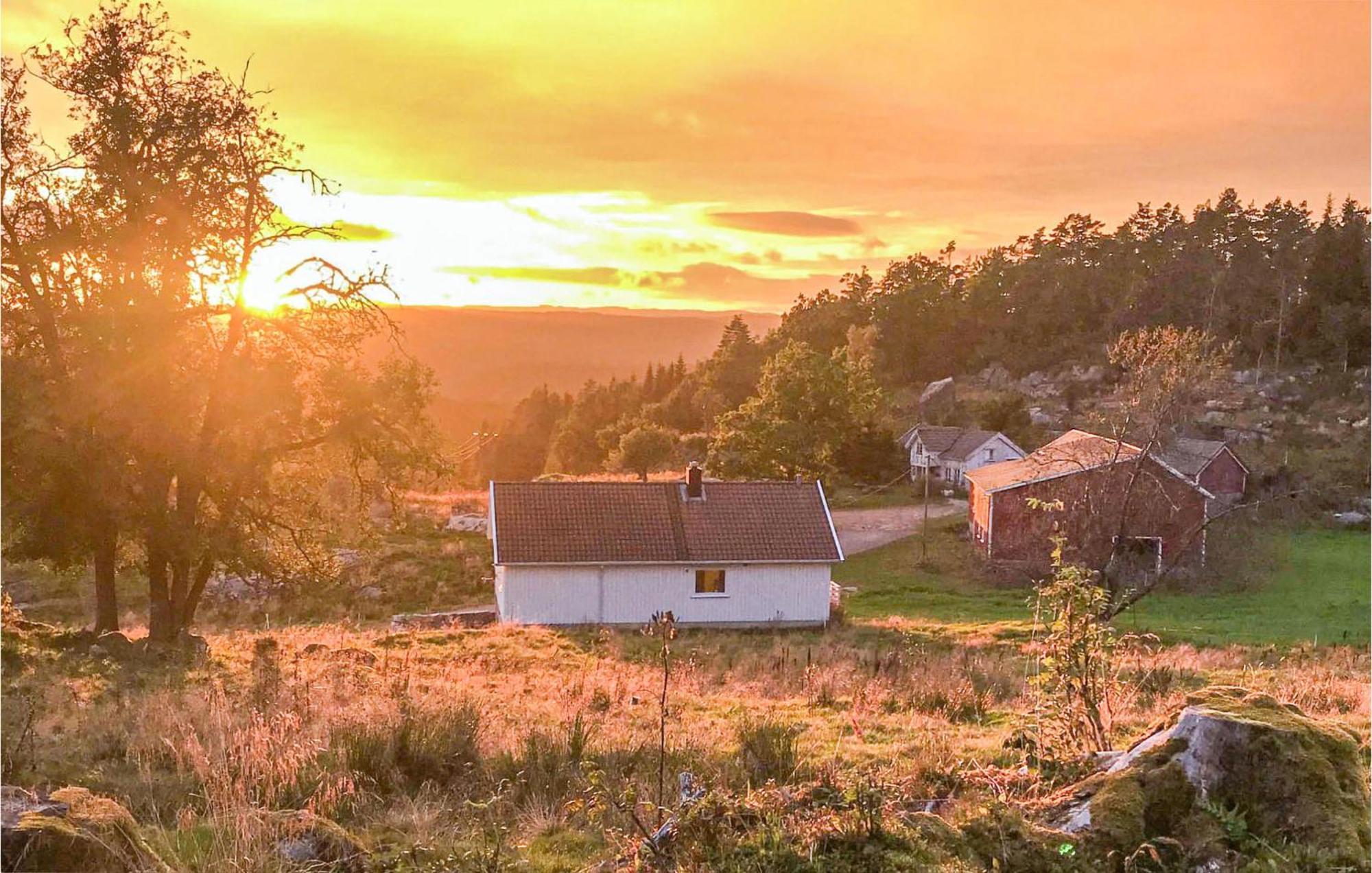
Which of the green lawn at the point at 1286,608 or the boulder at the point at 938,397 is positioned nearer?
the green lawn at the point at 1286,608

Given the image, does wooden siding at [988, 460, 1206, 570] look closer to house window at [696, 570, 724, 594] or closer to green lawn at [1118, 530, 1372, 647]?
green lawn at [1118, 530, 1372, 647]

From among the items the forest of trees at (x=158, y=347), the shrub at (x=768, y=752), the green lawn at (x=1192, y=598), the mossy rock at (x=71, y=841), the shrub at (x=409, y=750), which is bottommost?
the green lawn at (x=1192, y=598)

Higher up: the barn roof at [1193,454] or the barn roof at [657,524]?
the barn roof at [1193,454]

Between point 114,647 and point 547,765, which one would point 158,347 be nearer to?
point 114,647

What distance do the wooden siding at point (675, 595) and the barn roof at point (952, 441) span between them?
30924 mm

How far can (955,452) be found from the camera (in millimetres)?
57344

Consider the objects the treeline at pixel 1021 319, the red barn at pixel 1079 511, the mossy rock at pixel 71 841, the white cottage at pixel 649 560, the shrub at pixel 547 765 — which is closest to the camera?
the mossy rock at pixel 71 841

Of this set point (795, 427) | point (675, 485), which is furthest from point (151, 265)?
point (795, 427)

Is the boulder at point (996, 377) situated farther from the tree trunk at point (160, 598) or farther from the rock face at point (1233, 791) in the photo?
the rock face at point (1233, 791)

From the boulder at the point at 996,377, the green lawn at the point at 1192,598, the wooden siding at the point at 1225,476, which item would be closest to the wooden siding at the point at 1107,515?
the green lawn at the point at 1192,598

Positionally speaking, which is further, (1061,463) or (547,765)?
(1061,463)

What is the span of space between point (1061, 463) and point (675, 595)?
1574cm

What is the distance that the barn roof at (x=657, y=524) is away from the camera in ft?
92.1

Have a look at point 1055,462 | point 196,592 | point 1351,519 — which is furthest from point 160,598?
point 1351,519
